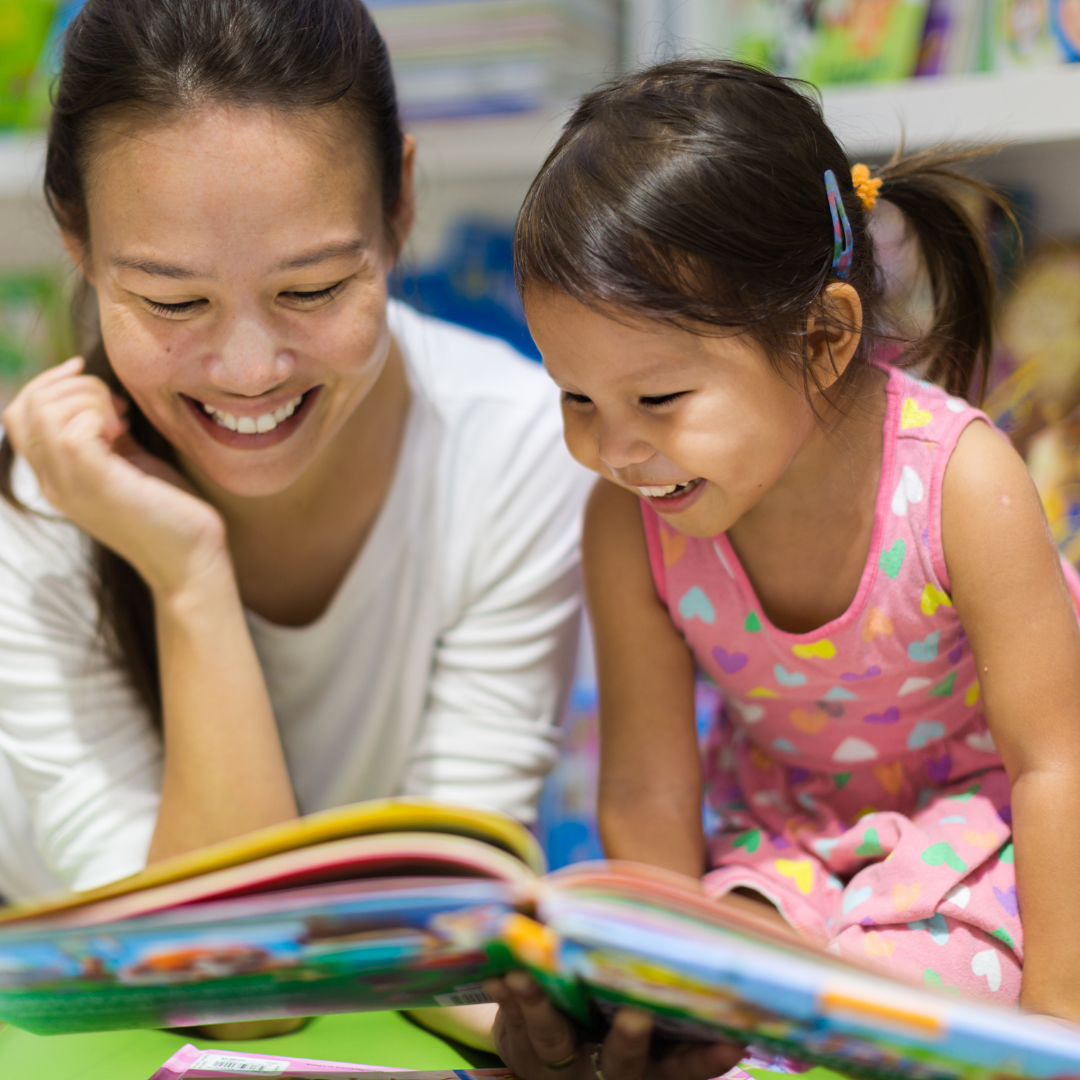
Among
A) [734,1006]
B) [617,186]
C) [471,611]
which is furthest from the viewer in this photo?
[471,611]

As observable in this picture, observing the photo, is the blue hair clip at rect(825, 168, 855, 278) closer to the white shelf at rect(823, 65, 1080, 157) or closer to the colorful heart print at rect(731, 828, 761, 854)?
the white shelf at rect(823, 65, 1080, 157)

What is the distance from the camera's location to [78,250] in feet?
2.78

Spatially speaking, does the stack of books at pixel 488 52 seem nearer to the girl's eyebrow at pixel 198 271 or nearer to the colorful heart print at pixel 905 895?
the girl's eyebrow at pixel 198 271

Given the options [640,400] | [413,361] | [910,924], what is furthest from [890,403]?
[413,361]

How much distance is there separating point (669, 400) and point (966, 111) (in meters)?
0.61

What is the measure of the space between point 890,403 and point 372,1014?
1.89ft

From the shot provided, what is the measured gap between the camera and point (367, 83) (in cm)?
82

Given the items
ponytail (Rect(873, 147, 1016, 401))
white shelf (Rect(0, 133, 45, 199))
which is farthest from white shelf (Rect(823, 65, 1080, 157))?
white shelf (Rect(0, 133, 45, 199))

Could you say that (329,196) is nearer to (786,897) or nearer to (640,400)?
(640,400)

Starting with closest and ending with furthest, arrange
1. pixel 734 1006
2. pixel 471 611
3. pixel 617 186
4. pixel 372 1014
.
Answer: pixel 734 1006 → pixel 617 186 → pixel 372 1014 → pixel 471 611

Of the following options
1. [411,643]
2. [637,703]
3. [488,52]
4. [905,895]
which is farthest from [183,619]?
[488,52]

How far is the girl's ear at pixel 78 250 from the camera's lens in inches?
33.0

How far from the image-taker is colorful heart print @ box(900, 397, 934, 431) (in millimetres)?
778

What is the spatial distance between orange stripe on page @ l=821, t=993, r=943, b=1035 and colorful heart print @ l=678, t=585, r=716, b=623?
447 millimetres
